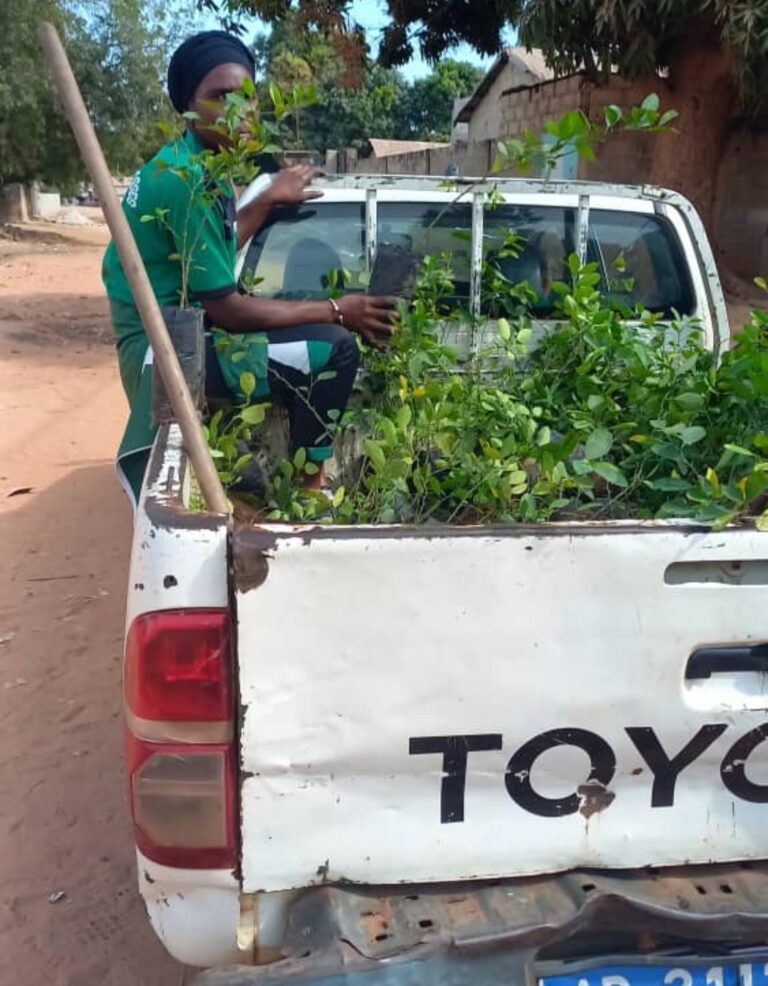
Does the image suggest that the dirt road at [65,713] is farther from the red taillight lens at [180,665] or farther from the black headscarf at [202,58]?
the black headscarf at [202,58]

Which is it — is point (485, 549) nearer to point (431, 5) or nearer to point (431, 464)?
point (431, 464)

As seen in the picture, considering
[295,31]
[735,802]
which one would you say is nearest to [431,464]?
[735,802]

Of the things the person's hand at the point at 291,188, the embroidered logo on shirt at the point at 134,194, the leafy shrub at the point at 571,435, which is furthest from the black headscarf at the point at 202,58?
the leafy shrub at the point at 571,435

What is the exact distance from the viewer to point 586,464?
1.83m

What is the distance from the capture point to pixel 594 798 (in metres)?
1.59

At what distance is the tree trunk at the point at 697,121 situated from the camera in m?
9.88

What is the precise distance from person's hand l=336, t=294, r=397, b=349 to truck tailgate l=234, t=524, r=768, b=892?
1414 millimetres

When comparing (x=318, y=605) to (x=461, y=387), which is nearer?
(x=318, y=605)

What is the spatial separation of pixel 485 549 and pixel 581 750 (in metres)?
0.39

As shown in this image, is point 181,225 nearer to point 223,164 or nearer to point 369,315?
point 223,164

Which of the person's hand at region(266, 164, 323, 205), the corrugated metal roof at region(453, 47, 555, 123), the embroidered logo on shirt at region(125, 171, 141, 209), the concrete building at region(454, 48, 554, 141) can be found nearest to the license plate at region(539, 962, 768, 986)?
the embroidered logo on shirt at region(125, 171, 141, 209)

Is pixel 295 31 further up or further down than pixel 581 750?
further up

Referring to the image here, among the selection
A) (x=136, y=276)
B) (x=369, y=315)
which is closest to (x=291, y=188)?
(x=369, y=315)

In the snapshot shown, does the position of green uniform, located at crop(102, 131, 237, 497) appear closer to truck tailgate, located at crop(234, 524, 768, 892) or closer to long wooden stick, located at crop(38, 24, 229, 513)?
long wooden stick, located at crop(38, 24, 229, 513)
